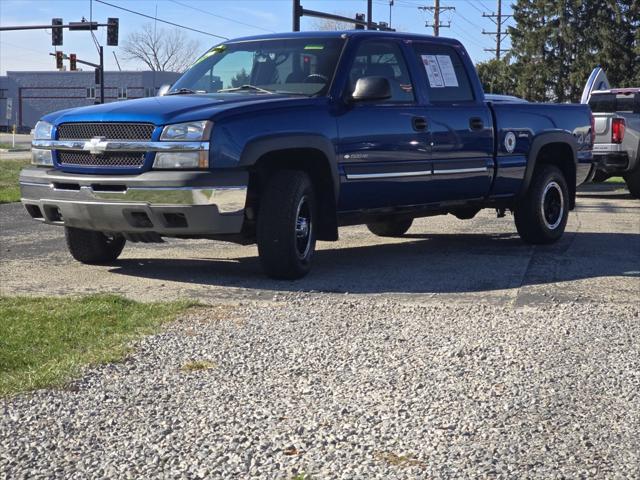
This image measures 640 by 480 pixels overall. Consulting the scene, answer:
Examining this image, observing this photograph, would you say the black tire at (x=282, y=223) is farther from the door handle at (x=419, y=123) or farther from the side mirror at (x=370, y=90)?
the door handle at (x=419, y=123)

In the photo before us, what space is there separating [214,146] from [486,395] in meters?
3.29

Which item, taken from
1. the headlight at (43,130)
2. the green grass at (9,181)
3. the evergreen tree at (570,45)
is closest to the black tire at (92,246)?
the headlight at (43,130)

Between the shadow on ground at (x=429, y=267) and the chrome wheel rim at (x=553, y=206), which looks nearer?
the shadow on ground at (x=429, y=267)

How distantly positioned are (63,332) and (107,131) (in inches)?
86.7

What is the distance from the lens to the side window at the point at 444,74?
9227mm

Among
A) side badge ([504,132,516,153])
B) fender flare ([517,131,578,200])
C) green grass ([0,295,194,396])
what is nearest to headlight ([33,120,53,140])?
green grass ([0,295,194,396])

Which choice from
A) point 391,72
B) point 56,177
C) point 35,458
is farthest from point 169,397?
point 391,72

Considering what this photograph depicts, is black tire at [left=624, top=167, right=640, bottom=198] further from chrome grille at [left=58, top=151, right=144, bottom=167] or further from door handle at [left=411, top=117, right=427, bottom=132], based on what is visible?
chrome grille at [left=58, top=151, right=144, bottom=167]

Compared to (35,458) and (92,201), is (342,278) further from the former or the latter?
(35,458)

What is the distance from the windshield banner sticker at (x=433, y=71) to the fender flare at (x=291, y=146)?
1675mm

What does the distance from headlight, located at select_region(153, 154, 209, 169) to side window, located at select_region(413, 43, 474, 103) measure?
2.61 metres

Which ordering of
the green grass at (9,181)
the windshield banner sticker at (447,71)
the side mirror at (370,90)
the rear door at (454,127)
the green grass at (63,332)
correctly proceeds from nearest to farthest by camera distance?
the green grass at (63,332) < the side mirror at (370,90) < the rear door at (454,127) < the windshield banner sticker at (447,71) < the green grass at (9,181)

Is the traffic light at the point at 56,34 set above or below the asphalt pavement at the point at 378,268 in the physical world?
above

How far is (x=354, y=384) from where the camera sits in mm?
4695
